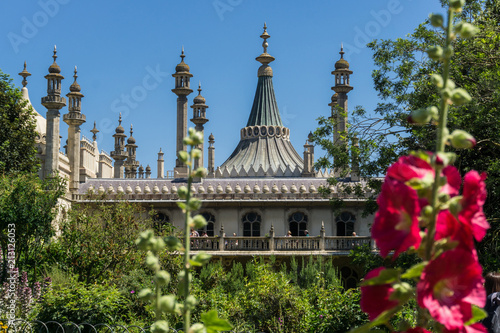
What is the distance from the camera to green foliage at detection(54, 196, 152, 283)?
2188 centimetres

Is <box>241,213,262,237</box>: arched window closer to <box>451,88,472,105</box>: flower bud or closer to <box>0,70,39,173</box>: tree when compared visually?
<box>0,70,39,173</box>: tree

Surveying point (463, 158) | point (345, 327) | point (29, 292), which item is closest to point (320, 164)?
point (463, 158)

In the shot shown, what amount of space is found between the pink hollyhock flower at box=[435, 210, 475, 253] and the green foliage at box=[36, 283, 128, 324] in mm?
13484

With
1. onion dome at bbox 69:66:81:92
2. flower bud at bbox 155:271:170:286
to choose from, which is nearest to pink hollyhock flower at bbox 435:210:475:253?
flower bud at bbox 155:271:170:286

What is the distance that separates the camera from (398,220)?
6.48 ft

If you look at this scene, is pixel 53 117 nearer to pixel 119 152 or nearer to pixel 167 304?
pixel 119 152

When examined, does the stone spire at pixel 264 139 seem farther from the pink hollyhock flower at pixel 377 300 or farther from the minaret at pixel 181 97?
the pink hollyhock flower at pixel 377 300

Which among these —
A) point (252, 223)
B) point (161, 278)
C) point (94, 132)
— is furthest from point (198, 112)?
point (161, 278)

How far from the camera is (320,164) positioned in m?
20.3

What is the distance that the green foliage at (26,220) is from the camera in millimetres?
22828

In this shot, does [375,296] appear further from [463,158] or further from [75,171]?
[75,171]

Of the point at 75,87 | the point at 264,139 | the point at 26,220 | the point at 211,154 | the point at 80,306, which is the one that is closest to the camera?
the point at 80,306

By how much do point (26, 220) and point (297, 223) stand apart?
14613mm

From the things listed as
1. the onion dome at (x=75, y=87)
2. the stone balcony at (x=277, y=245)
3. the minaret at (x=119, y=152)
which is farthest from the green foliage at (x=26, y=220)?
the minaret at (x=119, y=152)
